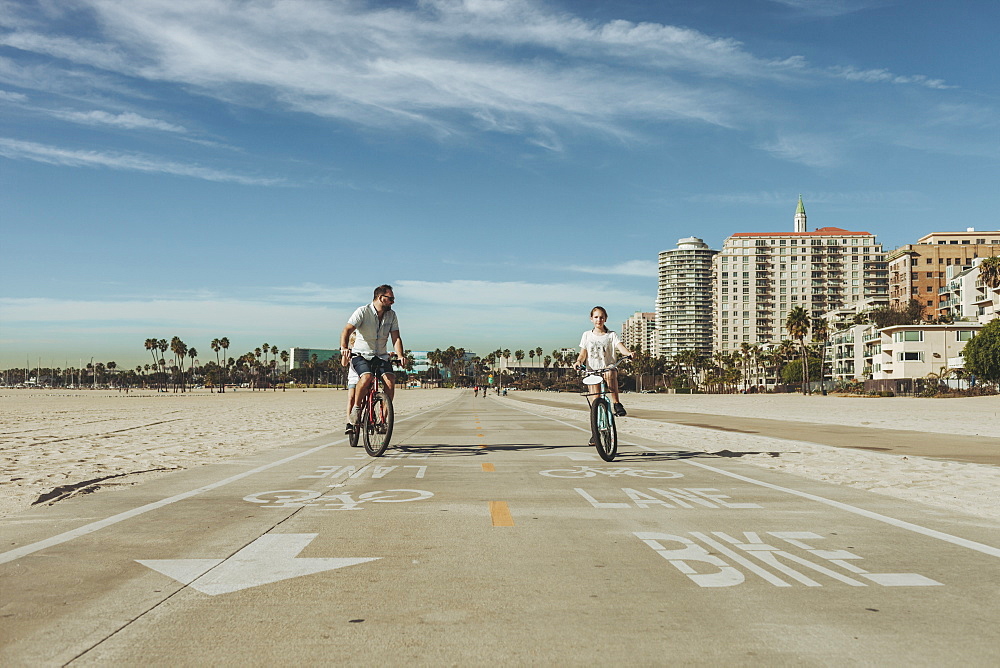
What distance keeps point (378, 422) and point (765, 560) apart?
7655 millimetres

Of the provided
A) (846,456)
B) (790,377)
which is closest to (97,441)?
(846,456)

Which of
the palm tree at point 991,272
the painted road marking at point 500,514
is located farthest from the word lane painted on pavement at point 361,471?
the palm tree at point 991,272

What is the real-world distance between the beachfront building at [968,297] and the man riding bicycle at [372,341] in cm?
→ 10341

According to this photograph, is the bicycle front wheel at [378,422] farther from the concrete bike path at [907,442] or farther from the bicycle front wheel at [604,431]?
the concrete bike path at [907,442]

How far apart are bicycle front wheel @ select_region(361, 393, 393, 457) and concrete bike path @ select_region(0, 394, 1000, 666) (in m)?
3.16

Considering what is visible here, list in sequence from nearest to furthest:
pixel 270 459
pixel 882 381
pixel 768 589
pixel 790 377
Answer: pixel 768 589, pixel 270 459, pixel 882 381, pixel 790 377

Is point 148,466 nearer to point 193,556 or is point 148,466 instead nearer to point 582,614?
point 193,556

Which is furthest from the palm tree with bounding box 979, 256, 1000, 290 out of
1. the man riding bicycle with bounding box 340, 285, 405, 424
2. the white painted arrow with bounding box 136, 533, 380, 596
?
the white painted arrow with bounding box 136, 533, 380, 596

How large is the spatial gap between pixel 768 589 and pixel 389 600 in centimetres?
210

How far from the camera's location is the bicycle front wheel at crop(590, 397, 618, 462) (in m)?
12.1

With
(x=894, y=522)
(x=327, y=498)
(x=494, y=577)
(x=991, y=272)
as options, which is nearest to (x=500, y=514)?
(x=327, y=498)

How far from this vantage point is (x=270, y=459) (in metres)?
12.5

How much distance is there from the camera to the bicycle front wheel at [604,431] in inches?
476

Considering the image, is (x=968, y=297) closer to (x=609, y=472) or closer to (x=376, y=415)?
(x=609, y=472)
